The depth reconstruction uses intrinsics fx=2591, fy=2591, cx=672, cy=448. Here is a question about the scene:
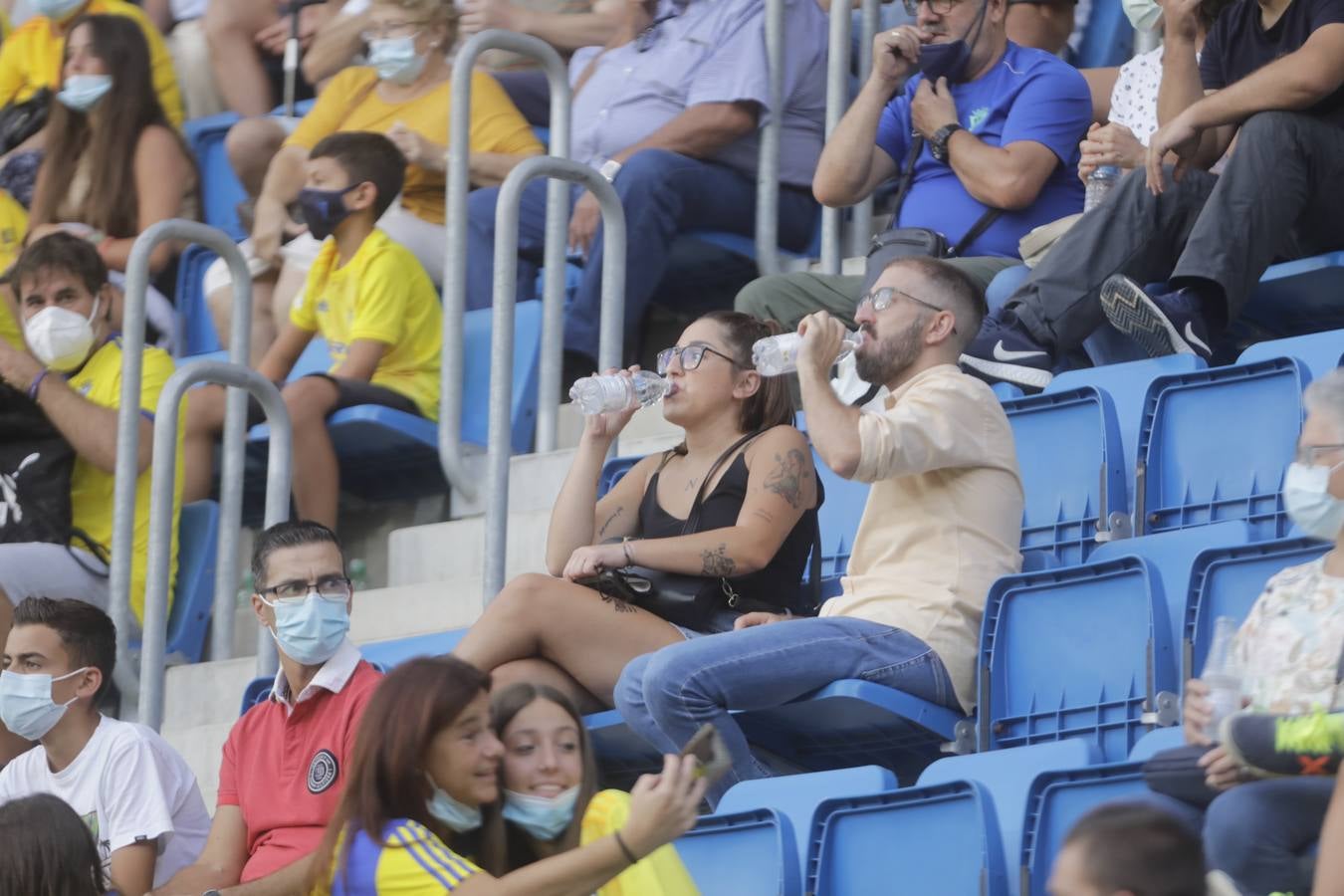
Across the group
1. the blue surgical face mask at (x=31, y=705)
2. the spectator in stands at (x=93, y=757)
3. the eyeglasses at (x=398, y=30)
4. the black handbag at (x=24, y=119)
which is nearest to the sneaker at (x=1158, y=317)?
the spectator in stands at (x=93, y=757)

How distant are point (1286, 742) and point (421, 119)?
4058 millimetres

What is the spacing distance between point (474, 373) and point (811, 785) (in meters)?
2.32

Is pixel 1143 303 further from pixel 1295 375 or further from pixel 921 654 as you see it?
pixel 921 654

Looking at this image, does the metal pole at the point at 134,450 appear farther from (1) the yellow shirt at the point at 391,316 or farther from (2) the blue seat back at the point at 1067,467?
(2) the blue seat back at the point at 1067,467

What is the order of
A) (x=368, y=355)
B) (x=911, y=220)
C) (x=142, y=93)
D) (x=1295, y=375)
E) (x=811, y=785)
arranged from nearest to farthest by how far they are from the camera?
(x=811, y=785), (x=1295, y=375), (x=911, y=220), (x=368, y=355), (x=142, y=93)

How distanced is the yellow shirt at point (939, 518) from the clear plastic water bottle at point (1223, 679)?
0.80m

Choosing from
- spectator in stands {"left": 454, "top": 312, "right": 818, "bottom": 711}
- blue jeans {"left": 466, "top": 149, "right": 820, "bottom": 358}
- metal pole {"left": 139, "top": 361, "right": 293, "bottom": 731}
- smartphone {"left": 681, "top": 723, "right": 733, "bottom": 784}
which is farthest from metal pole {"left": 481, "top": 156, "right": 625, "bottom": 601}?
smartphone {"left": 681, "top": 723, "right": 733, "bottom": 784}

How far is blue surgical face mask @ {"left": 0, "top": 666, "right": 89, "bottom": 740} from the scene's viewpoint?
14.7 ft

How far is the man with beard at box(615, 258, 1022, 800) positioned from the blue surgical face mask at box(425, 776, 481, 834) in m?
0.75

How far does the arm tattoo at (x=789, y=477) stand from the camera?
14.6 feet

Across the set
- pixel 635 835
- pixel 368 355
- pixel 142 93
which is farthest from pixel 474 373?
pixel 635 835

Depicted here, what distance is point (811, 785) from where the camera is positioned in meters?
3.94

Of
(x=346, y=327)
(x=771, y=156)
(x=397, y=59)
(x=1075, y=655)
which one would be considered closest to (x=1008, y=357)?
(x=1075, y=655)

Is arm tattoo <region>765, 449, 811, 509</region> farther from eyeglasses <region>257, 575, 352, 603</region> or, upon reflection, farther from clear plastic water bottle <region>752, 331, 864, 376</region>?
eyeglasses <region>257, 575, 352, 603</region>
